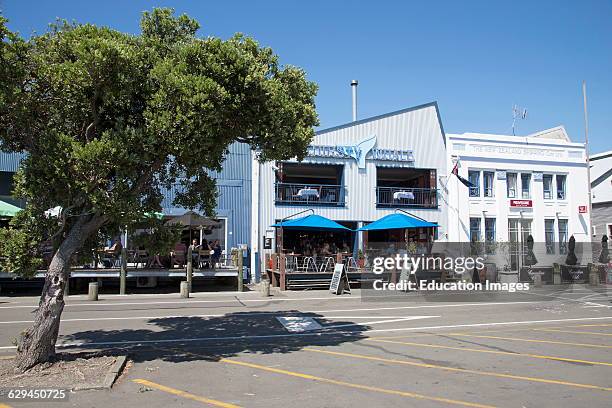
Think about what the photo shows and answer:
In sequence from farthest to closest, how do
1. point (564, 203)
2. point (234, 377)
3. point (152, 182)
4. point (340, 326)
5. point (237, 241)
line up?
point (564, 203)
point (237, 241)
point (340, 326)
point (152, 182)
point (234, 377)

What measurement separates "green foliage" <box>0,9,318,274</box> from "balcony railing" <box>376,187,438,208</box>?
19643 mm

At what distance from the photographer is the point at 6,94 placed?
7.25m

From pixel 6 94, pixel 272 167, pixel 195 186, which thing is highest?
pixel 272 167

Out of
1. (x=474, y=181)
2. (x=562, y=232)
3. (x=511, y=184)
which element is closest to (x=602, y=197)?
(x=562, y=232)

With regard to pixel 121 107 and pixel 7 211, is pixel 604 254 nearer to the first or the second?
pixel 121 107

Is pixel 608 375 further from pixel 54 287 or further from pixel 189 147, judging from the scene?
pixel 54 287

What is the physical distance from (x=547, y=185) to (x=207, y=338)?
26661 millimetres

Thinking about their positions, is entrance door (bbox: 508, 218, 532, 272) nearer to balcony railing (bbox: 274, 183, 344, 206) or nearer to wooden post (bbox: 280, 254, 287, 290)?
balcony railing (bbox: 274, 183, 344, 206)

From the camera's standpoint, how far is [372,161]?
28.3 metres

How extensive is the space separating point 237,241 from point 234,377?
18.2 meters

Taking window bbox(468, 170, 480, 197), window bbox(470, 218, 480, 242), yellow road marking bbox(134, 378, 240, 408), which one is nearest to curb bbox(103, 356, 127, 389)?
yellow road marking bbox(134, 378, 240, 408)

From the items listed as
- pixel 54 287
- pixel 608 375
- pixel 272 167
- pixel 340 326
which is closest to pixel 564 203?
pixel 272 167

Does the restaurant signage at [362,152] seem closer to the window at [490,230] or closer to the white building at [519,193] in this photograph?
the white building at [519,193]

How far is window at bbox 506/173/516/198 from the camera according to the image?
100 ft
